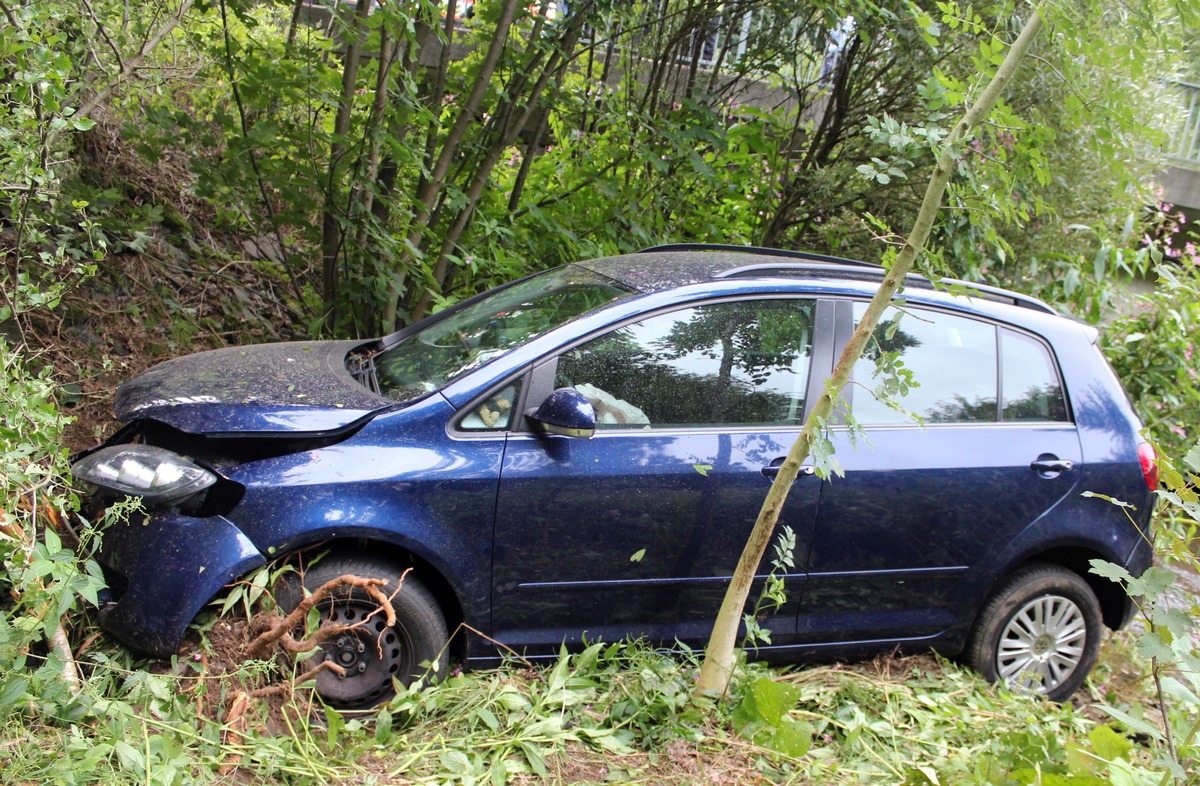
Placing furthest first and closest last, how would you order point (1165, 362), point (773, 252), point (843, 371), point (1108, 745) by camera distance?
point (1165, 362) → point (773, 252) → point (843, 371) → point (1108, 745)

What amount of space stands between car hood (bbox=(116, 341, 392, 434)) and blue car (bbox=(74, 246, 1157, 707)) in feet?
0.04

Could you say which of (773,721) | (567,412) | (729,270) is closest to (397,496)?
(567,412)

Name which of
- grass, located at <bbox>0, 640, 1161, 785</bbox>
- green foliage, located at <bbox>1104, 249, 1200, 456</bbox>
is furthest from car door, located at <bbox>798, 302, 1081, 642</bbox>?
green foliage, located at <bbox>1104, 249, 1200, 456</bbox>

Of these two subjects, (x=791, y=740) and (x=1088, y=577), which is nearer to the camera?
(x=791, y=740)

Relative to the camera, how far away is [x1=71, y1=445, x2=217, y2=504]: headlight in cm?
289

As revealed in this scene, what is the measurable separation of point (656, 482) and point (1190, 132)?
11401 millimetres

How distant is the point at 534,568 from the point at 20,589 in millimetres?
1490

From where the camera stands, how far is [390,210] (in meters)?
5.38

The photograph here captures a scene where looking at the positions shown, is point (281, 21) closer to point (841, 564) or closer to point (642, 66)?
point (642, 66)

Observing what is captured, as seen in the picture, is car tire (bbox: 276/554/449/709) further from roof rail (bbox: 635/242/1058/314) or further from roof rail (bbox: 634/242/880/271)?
roof rail (bbox: 634/242/880/271)

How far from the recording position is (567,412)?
3.02 m

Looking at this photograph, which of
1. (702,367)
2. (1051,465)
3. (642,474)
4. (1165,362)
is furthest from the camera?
(1165,362)

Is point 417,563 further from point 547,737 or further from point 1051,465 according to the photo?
point 1051,465

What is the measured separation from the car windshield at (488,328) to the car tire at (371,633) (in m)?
0.61
